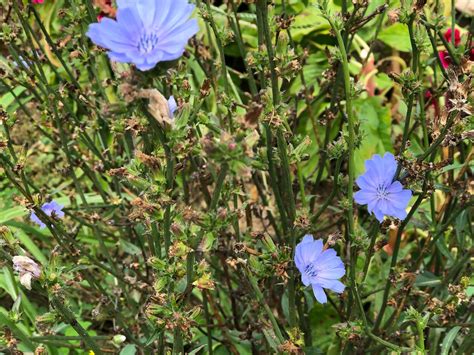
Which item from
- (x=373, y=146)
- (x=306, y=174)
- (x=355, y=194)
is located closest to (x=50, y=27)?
(x=306, y=174)

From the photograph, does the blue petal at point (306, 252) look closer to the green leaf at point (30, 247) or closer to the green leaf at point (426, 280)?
the green leaf at point (426, 280)

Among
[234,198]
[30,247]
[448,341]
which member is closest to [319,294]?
[448,341]

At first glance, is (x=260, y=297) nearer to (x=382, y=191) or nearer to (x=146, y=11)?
(x=382, y=191)

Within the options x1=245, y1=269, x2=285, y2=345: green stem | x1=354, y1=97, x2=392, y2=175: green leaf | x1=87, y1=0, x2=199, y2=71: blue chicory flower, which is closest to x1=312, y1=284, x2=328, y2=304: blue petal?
x1=245, y1=269, x2=285, y2=345: green stem

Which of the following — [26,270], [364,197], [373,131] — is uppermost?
[373,131]

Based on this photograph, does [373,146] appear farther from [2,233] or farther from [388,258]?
[2,233]
